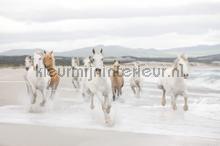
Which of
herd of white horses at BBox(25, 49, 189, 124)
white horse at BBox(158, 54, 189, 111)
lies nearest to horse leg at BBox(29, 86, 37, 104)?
herd of white horses at BBox(25, 49, 189, 124)

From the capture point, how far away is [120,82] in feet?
63.2

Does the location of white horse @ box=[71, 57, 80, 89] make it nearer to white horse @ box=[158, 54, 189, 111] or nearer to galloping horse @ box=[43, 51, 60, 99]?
galloping horse @ box=[43, 51, 60, 99]

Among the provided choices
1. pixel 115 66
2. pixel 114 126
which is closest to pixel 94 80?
pixel 114 126

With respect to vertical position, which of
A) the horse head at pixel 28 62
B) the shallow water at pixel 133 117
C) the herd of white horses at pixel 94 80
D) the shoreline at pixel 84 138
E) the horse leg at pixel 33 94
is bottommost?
the shallow water at pixel 133 117

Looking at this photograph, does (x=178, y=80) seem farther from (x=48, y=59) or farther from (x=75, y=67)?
(x=75, y=67)

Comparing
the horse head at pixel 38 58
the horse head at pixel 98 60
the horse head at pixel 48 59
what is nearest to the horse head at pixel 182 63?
the horse head at pixel 98 60

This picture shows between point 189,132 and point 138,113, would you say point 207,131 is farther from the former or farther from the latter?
point 138,113

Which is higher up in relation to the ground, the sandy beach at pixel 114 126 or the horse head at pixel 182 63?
the horse head at pixel 182 63

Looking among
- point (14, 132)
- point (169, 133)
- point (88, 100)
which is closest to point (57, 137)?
point (14, 132)

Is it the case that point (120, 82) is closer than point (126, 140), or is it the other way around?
point (126, 140)

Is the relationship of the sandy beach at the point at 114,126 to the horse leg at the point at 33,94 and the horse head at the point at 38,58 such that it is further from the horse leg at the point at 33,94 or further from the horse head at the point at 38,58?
the horse head at the point at 38,58

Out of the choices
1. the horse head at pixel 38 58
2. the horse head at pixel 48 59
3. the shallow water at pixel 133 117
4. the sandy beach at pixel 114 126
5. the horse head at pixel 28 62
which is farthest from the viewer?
the horse head at pixel 48 59

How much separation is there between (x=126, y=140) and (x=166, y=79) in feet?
19.6

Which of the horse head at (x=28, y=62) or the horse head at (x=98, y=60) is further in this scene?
the horse head at (x=28, y=62)
